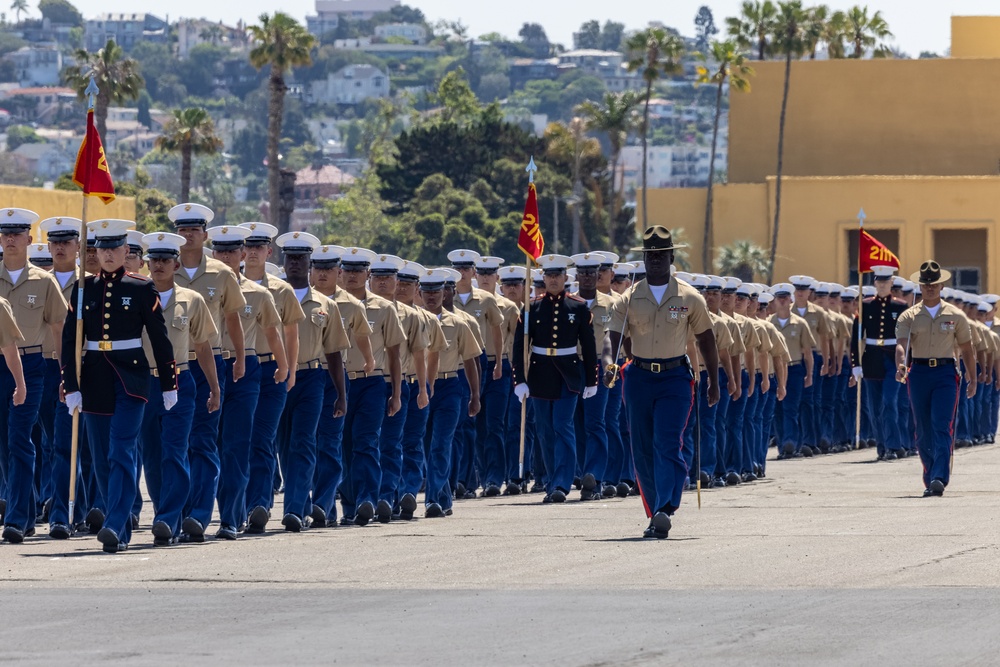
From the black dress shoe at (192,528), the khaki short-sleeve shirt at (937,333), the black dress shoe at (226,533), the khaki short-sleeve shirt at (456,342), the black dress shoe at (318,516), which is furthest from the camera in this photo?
the khaki short-sleeve shirt at (937,333)

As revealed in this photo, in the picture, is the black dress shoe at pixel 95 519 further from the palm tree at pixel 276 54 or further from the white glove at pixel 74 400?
the palm tree at pixel 276 54

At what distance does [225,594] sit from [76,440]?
359 centimetres

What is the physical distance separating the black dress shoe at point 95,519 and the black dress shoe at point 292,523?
1265 millimetres

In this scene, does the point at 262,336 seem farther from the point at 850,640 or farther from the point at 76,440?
the point at 850,640

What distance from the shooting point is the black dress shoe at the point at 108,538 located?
1285 centimetres

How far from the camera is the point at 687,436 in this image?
1789cm

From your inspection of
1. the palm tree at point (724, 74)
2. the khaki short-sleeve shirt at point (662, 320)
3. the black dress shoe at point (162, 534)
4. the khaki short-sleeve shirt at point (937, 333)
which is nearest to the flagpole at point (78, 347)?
the black dress shoe at point (162, 534)

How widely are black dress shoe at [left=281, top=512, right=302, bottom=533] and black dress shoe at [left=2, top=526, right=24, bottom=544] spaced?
6.23 ft

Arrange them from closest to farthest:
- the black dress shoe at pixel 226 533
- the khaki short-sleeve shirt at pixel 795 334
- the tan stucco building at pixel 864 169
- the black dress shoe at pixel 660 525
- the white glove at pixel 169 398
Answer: the white glove at pixel 169 398
the black dress shoe at pixel 660 525
the black dress shoe at pixel 226 533
the khaki short-sleeve shirt at pixel 795 334
the tan stucco building at pixel 864 169

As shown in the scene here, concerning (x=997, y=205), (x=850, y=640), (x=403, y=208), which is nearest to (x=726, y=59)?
(x=997, y=205)

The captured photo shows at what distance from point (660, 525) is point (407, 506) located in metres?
2.98

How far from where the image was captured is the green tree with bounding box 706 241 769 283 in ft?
248

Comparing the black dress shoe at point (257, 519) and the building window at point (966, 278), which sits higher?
the black dress shoe at point (257, 519)

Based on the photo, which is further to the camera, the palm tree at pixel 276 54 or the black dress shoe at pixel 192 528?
the palm tree at pixel 276 54
